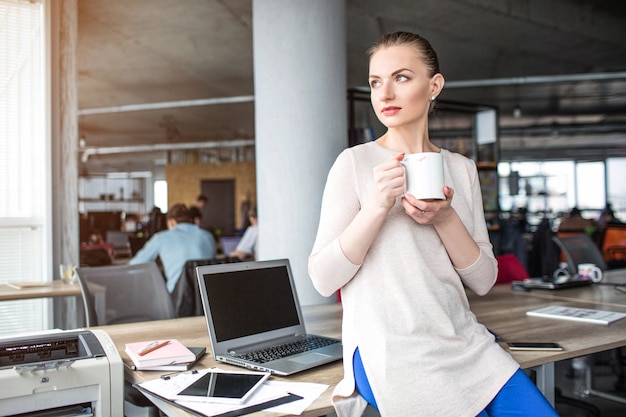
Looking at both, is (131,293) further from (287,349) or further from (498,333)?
(498,333)

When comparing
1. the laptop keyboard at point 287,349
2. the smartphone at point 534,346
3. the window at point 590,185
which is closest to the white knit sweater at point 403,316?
the laptop keyboard at point 287,349

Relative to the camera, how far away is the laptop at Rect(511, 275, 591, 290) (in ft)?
10.8

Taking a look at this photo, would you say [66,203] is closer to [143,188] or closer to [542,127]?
[542,127]

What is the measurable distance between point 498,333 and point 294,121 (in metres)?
1.50

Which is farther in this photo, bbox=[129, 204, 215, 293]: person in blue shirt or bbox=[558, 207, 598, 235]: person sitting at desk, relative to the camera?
bbox=[558, 207, 598, 235]: person sitting at desk

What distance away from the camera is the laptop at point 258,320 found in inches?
67.6

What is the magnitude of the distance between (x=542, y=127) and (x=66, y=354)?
1468 centimetres

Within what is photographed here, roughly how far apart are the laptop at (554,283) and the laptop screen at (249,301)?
1.84 metres

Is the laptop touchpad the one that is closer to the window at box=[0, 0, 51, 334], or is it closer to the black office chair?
the black office chair

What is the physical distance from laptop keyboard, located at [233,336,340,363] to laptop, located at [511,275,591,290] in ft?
5.94

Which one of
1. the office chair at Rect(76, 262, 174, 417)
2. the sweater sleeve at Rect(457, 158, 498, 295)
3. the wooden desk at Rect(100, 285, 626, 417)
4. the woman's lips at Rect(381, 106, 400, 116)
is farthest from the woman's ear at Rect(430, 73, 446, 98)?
the office chair at Rect(76, 262, 174, 417)

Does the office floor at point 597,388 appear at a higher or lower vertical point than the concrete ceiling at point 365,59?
lower

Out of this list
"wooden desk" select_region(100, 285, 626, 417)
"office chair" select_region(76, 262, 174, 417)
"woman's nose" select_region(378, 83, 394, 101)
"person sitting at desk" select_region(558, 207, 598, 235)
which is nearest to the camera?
"woman's nose" select_region(378, 83, 394, 101)

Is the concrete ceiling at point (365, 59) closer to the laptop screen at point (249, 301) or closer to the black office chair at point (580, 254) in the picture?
the black office chair at point (580, 254)
